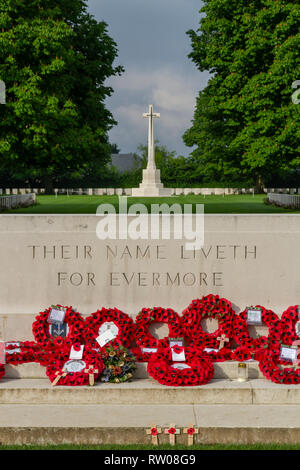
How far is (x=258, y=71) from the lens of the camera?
29.1 meters

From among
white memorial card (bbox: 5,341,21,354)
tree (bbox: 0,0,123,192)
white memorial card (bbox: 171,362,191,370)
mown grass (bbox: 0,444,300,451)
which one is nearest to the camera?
mown grass (bbox: 0,444,300,451)

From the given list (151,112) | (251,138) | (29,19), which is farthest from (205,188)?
(29,19)

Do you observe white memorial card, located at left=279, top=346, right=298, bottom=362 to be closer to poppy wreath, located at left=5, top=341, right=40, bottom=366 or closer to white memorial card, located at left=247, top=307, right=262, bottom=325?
white memorial card, located at left=247, top=307, right=262, bottom=325

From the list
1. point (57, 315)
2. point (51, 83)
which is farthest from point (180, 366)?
point (51, 83)

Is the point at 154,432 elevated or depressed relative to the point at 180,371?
depressed

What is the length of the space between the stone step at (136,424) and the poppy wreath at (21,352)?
97 cm

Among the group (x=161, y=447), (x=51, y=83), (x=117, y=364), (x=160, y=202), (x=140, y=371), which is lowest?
(x=161, y=447)

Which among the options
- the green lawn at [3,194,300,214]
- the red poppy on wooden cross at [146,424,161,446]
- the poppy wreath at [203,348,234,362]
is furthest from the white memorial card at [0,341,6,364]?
the green lawn at [3,194,300,214]

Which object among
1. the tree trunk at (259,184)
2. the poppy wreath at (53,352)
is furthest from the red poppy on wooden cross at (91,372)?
the tree trunk at (259,184)

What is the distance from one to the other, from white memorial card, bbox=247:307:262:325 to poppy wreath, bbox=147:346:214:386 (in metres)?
1.12

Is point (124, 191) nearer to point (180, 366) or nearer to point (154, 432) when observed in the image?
point (180, 366)

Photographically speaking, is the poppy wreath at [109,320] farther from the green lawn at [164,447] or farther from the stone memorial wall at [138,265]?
the green lawn at [164,447]

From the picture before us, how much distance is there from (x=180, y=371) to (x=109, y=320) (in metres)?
1.56

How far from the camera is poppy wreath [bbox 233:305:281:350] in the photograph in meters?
7.61
